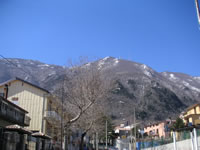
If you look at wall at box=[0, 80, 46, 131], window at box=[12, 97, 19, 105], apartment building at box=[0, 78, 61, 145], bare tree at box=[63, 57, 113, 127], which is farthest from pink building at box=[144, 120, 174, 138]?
bare tree at box=[63, 57, 113, 127]

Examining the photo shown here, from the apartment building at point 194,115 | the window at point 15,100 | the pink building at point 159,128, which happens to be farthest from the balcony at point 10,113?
the pink building at point 159,128

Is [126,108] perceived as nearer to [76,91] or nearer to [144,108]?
[144,108]

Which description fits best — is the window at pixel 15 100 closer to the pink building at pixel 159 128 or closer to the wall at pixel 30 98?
the wall at pixel 30 98

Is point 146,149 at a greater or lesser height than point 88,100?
lesser

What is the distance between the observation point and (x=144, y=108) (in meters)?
155

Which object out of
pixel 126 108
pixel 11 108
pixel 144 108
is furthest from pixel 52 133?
pixel 144 108

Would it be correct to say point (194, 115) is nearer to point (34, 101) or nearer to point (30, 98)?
point (34, 101)

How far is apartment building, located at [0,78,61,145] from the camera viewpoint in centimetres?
3706

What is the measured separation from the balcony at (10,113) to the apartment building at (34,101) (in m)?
7.53

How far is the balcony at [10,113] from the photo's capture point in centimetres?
2314

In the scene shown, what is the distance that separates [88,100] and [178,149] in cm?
913

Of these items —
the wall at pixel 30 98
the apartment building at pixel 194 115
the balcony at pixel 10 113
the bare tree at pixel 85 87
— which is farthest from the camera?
the apartment building at pixel 194 115

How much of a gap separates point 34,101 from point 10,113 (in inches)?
508

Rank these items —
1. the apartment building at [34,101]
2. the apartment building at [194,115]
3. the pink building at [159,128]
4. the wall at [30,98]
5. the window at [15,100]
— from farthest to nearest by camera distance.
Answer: the pink building at [159,128]
the apartment building at [194,115]
the window at [15,100]
the wall at [30,98]
the apartment building at [34,101]
